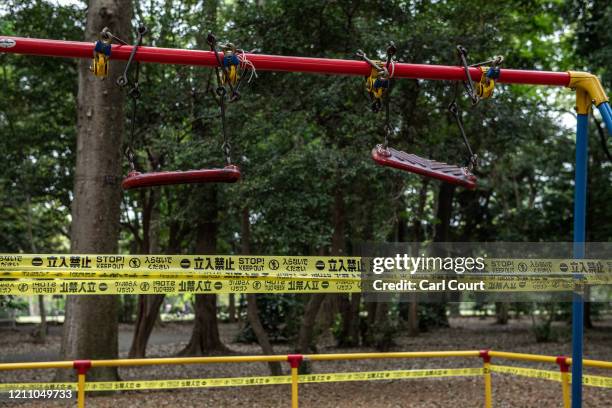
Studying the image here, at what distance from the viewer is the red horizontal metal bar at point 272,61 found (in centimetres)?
517

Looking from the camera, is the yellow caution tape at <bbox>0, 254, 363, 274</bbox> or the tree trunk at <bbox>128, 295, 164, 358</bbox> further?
the tree trunk at <bbox>128, 295, 164, 358</bbox>

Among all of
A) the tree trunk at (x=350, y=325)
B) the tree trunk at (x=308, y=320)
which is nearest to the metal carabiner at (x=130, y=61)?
the tree trunk at (x=308, y=320)

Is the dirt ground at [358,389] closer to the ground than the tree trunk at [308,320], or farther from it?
closer to the ground

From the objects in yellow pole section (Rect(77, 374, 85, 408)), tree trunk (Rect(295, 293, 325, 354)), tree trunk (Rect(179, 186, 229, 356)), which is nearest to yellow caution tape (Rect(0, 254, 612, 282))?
yellow pole section (Rect(77, 374, 85, 408))

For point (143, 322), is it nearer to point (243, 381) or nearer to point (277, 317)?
point (277, 317)

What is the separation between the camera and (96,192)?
992 centimetres

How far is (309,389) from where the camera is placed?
39.5 ft

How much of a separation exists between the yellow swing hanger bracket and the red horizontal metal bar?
0.27 ft

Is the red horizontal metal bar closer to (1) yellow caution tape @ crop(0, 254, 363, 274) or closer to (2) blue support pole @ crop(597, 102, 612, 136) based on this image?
(2) blue support pole @ crop(597, 102, 612, 136)

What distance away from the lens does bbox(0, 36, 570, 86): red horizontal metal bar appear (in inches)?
203

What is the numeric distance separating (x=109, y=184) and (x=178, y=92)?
13.9ft

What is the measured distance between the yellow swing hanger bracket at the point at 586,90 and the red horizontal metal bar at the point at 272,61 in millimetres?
81

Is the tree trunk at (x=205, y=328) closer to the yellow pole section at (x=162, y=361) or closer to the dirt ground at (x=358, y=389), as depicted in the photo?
the dirt ground at (x=358, y=389)

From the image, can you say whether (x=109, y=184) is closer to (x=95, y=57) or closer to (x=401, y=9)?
(x=95, y=57)
